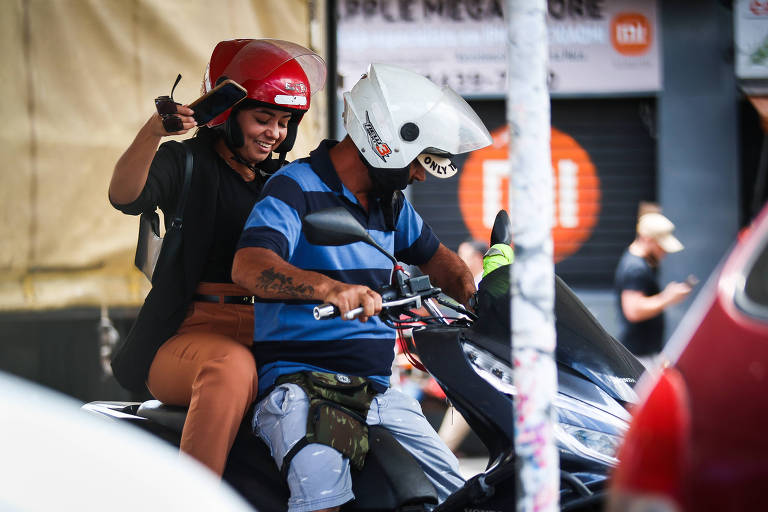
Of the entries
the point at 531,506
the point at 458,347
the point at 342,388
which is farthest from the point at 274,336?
the point at 531,506

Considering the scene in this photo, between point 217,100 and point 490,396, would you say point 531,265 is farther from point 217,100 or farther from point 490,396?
point 217,100

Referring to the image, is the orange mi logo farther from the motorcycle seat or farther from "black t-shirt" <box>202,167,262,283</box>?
the motorcycle seat

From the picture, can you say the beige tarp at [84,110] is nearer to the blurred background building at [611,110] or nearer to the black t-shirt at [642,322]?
the black t-shirt at [642,322]

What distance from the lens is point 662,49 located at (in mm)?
9531

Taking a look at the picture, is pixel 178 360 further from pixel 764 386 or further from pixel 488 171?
pixel 488 171

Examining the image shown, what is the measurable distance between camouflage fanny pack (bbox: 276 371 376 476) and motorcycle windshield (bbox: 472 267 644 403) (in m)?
0.40

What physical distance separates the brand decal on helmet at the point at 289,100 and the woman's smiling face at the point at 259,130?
4 cm

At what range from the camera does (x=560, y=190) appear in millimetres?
9875

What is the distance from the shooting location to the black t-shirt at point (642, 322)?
6.60 meters

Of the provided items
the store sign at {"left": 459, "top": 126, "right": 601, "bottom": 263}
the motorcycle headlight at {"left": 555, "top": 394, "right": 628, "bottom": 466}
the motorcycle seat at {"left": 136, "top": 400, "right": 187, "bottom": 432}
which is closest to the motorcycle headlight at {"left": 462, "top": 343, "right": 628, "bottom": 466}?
the motorcycle headlight at {"left": 555, "top": 394, "right": 628, "bottom": 466}

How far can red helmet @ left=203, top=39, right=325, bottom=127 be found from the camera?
122 inches

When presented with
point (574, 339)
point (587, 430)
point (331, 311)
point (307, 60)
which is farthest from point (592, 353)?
point (307, 60)

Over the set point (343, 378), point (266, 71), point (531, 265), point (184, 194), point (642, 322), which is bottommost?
point (642, 322)

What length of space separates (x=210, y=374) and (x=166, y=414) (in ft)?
1.13
